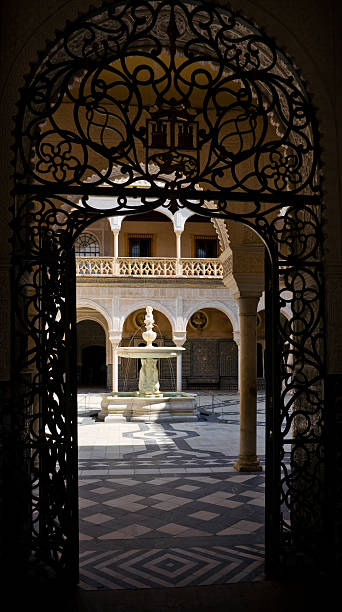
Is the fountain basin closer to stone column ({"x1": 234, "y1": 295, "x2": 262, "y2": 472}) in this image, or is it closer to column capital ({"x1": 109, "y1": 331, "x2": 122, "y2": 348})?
stone column ({"x1": 234, "y1": 295, "x2": 262, "y2": 472})

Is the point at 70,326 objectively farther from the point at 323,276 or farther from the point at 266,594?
the point at 266,594

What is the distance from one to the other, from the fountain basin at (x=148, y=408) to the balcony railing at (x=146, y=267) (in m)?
7.51

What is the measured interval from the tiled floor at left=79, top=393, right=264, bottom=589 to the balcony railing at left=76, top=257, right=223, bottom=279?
447 inches

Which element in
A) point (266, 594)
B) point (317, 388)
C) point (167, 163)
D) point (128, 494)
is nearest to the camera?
point (266, 594)

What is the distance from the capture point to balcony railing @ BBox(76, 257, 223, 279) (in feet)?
67.2

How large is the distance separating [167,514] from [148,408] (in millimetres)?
7843

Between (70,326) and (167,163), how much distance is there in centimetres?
137

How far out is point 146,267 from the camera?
20719mm

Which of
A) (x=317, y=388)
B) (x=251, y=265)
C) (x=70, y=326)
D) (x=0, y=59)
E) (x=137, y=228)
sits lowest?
(x=317, y=388)

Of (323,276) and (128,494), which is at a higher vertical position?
(323,276)

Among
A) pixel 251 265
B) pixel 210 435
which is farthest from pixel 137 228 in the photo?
pixel 251 265

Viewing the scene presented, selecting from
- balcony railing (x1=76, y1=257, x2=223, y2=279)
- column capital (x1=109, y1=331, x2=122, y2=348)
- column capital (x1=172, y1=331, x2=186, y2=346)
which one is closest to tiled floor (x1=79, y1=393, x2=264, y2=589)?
column capital (x1=109, y1=331, x2=122, y2=348)

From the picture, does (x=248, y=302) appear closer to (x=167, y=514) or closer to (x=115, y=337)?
(x=167, y=514)

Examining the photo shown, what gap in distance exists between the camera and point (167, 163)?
147 inches
